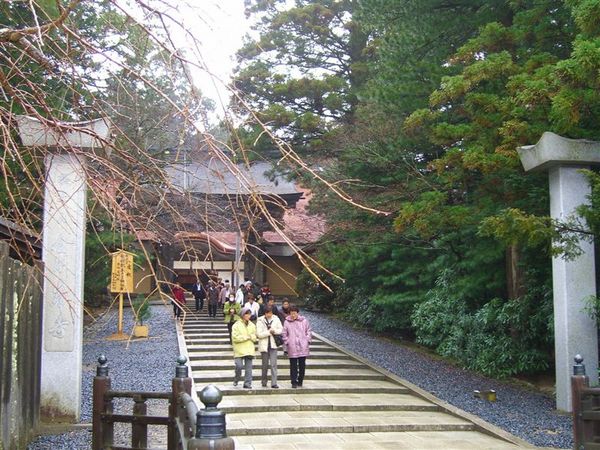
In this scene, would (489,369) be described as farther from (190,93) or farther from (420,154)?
(190,93)

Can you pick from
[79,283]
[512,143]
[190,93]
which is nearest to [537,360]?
[512,143]

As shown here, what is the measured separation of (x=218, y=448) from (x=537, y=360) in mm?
11752

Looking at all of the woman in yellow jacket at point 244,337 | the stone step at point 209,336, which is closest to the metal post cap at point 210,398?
the woman in yellow jacket at point 244,337

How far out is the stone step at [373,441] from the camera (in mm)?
9227

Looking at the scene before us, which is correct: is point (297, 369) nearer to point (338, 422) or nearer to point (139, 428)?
point (338, 422)

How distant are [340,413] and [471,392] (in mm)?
2922

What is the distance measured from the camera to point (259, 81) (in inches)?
895

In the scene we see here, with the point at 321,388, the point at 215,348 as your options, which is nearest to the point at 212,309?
the point at 215,348

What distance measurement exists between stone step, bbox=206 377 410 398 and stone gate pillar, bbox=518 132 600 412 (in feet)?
10.7

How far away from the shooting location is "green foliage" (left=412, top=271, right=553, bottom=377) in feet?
45.0

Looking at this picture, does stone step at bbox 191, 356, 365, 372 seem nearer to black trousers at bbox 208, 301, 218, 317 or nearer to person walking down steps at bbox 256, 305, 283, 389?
person walking down steps at bbox 256, 305, 283, 389

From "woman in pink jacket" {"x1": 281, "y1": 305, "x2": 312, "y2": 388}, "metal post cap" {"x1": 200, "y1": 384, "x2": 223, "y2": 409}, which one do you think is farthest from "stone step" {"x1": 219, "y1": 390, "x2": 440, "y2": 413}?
"metal post cap" {"x1": 200, "y1": 384, "x2": 223, "y2": 409}

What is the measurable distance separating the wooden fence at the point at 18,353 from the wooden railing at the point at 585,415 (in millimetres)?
6271

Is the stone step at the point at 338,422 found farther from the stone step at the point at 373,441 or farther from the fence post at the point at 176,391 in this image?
the fence post at the point at 176,391
